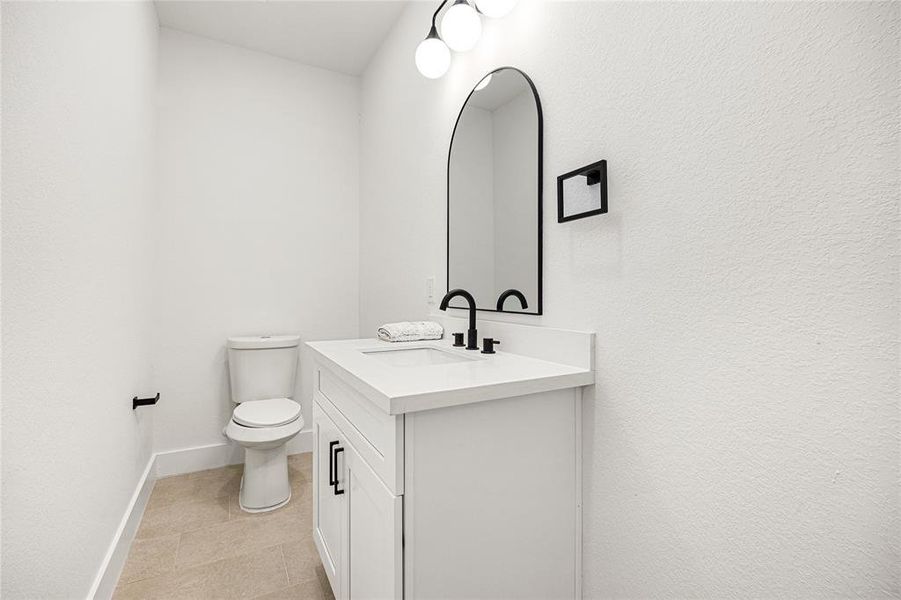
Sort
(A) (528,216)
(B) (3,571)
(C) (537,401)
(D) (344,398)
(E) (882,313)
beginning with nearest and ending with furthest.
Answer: (E) (882,313) → (B) (3,571) → (C) (537,401) → (D) (344,398) → (A) (528,216)

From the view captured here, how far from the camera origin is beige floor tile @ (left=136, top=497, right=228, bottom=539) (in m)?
1.84

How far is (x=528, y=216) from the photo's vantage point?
130 centimetres

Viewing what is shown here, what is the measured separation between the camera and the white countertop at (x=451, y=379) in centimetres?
83

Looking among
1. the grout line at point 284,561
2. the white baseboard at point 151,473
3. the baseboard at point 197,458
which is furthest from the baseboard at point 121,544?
the grout line at point 284,561

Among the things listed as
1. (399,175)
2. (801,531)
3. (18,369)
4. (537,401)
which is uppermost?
(399,175)

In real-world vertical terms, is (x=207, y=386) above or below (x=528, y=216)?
below

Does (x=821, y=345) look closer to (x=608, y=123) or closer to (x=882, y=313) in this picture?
(x=882, y=313)

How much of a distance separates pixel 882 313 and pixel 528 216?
840 mm

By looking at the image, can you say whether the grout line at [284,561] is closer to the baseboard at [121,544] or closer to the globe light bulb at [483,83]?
the baseboard at [121,544]

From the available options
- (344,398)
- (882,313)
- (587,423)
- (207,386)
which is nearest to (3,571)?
(344,398)

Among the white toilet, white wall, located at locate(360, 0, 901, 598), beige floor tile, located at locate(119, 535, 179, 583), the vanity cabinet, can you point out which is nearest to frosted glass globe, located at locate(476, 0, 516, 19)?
white wall, located at locate(360, 0, 901, 598)

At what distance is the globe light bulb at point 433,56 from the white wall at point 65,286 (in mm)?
1008

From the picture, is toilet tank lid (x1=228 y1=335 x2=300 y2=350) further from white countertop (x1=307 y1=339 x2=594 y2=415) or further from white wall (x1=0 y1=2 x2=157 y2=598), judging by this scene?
white countertop (x1=307 y1=339 x2=594 y2=415)

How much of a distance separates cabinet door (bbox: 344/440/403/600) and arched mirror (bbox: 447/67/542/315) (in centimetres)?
65
